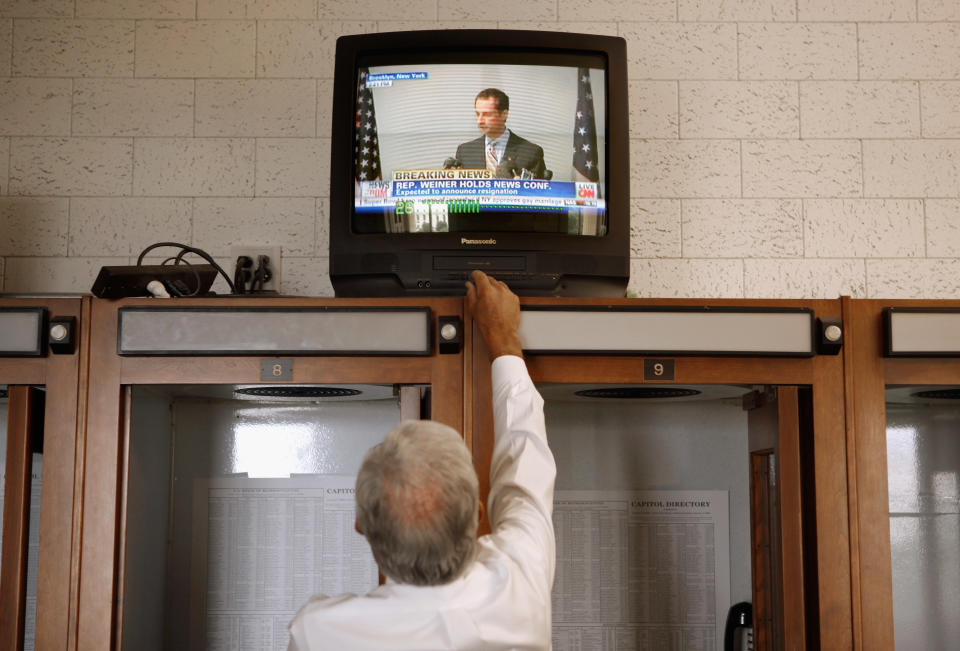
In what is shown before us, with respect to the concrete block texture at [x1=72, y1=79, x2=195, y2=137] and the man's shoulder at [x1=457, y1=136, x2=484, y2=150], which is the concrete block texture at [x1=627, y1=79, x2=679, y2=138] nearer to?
the man's shoulder at [x1=457, y1=136, x2=484, y2=150]

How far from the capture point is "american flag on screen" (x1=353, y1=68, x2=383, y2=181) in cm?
178

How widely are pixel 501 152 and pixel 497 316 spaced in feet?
1.29

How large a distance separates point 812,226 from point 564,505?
0.98 meters

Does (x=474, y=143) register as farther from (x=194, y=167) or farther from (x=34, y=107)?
(x=34, y=107)

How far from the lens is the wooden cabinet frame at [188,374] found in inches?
62.1

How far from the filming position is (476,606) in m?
1.27

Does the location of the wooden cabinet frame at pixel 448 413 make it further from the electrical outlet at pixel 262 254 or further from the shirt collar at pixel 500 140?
the electrical outlet at pixel 262 254

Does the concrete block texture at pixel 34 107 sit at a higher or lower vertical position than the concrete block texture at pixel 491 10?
lower

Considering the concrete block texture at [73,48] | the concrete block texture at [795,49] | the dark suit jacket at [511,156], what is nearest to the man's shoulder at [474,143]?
the dark suit jacket at [511,156]

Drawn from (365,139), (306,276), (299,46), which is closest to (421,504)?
(365,139)

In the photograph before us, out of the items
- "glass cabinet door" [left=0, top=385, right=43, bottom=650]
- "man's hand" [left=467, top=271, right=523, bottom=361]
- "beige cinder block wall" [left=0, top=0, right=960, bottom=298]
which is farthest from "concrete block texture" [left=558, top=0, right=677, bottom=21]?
"glass cabinet door" [left=0, top=385, right=43, bottom=650]

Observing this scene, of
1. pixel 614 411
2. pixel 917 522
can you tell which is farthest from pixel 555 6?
pixel 917 522

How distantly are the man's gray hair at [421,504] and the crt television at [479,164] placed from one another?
0.53m

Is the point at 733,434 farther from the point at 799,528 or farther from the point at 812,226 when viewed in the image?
the point at 812,226
